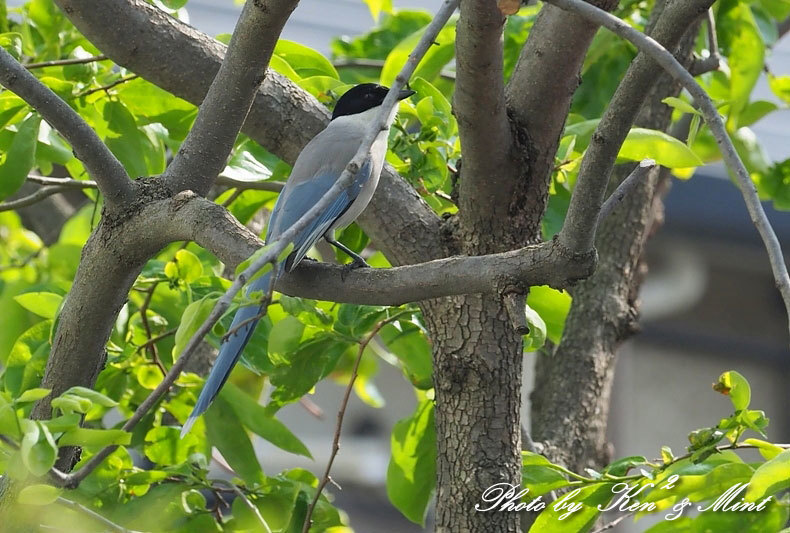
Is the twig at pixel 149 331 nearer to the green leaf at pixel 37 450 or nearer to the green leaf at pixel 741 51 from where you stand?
the green leaf at pixel 37 450

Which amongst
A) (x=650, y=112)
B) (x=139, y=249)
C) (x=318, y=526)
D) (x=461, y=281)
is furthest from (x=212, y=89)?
(x=650, y=112)

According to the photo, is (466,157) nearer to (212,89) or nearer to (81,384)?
(212,89)

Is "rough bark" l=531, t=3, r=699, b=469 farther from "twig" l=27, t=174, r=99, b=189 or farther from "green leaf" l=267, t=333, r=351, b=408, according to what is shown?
"twig" l=27, t=174, r=99, b=189

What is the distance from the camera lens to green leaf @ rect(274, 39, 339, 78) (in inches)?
85.0

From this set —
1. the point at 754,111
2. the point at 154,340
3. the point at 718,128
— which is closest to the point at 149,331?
the point at 154,340

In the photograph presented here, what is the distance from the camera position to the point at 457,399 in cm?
173

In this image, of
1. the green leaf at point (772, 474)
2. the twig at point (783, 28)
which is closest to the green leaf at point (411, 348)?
the green leaf at point (772, 474)

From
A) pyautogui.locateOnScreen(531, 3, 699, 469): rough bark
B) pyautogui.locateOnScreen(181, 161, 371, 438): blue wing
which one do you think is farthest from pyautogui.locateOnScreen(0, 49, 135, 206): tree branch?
pyautogui.locateOnScreen(531, 3, 699, 469): rough bark

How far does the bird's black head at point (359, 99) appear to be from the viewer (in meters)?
2.17

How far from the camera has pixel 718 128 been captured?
3.66 ft

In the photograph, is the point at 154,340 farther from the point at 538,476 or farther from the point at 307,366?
the point at 538,476

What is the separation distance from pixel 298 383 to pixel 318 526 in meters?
0.26

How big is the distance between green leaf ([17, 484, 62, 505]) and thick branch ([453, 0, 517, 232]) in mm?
838

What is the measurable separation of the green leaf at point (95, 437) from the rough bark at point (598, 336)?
1357 mm
